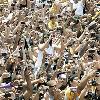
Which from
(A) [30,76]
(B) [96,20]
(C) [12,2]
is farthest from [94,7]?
(A) [30,76]

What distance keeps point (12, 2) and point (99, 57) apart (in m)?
5.16

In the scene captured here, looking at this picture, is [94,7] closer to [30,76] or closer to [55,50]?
[55,50]

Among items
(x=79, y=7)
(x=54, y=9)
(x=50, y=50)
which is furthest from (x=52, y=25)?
(x=50, y=50)

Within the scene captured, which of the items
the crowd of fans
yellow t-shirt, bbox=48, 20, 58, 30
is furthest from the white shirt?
→ yellow t-shirt, bbox=48, 20, 58, 30

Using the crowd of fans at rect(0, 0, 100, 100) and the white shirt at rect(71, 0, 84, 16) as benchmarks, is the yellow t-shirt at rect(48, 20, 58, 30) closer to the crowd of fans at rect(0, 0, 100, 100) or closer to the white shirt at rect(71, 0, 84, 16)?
the crowd of fans at rect(0, 0, 100, 100)

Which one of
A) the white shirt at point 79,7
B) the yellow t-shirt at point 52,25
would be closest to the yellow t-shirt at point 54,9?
the white shirt at point 79,7

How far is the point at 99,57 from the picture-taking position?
9.34 m

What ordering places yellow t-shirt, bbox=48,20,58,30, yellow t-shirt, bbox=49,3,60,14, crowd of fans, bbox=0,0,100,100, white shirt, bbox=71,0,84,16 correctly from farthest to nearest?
white shirt, bbox=71,0,84,16 < yellow t-shirt, bbox=49,3,60,14 < yellow t-shirt, bbox=48,20,58,30 < crowd of fans, bbox=0,0,100,100

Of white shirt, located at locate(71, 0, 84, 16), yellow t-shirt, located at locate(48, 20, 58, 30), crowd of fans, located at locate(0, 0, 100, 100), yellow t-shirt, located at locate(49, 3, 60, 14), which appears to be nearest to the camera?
crowd of fans, located at locate(0, 0, 100, 100)

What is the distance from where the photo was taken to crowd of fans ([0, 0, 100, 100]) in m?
8.35

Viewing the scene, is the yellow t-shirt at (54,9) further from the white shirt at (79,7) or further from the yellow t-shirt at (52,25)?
the yellow t-shirt at (52,25)

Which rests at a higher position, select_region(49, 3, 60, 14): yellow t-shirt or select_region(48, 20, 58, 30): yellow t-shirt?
select_region(49, 3, 60, 14): yellow t-shirt

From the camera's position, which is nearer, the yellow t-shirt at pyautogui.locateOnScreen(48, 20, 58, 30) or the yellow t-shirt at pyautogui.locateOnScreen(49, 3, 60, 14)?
Result: the yellow t-shirt at pyautogui.locateOnScreen(48, 20, 58, 30)

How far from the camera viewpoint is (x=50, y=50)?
401 inches
